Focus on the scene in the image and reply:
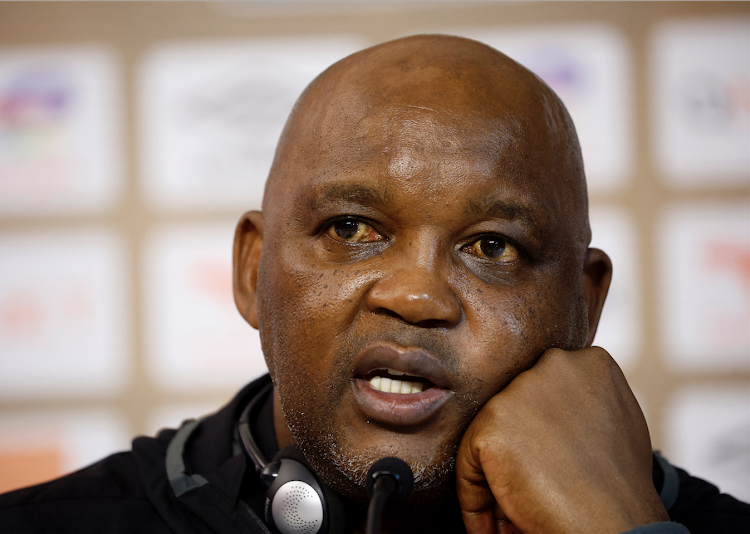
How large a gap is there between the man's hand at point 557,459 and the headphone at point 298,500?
0.70ft

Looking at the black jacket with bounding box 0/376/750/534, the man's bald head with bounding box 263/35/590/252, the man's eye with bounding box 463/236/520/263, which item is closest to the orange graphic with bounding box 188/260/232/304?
the black jacket with bounding box 0/376/750/534

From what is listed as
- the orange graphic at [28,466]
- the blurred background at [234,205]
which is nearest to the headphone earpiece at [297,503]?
the blurred background at [234,205]

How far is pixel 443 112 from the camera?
119 centimetres

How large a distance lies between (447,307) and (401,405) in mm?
155

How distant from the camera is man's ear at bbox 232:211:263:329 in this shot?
1430 millimetres

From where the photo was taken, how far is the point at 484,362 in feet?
3.64

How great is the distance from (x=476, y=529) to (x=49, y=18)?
286cm

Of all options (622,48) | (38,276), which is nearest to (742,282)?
(622,48)

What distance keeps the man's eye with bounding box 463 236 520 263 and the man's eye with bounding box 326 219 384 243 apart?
149mm

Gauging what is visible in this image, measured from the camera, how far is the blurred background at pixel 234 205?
2914mm

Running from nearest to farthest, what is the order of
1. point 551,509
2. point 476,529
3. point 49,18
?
point 551,509 → point 476,529 → point 49,18

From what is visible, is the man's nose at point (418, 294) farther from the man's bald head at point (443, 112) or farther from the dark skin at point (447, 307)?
the man's bald head at point (443, 112)

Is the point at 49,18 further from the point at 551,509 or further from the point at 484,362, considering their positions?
the point at 551,509

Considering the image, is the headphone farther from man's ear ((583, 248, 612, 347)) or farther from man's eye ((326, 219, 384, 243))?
man's ear ((583, 248, 612, 347))
